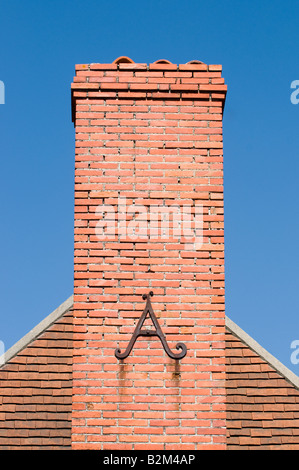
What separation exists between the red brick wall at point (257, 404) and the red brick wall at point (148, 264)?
2.14 m

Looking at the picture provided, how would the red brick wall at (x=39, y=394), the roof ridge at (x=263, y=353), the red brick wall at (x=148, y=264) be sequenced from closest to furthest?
1. the red brick wall at (x=148, y=264)
2. the red brick wall at (x=39, y=394)
3. the roof ridge at (x=263, y=353)

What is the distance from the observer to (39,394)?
7.46m

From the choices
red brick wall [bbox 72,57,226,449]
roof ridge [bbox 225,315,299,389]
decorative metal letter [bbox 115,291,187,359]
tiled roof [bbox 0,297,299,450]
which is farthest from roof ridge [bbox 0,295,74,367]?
decorative metal letter [bbox 115,291,187,359]

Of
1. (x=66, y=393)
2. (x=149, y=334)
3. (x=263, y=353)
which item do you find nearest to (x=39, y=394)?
(x=66, y=393)

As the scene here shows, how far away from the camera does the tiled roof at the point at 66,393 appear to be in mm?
7254

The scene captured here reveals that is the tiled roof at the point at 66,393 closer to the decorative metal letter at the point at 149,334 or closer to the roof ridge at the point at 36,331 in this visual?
the roof ridge at the point at 36,331

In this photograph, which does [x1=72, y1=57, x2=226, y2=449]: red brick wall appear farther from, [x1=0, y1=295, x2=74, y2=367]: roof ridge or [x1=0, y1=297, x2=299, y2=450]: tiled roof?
[x1=0, y1=295, x2=74, y2=367]: roof ridge

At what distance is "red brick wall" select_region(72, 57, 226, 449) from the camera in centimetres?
521

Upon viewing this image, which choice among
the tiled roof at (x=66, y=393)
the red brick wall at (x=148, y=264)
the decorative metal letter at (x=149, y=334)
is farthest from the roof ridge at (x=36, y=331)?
the decorative metal letter at (x=149, y=334)

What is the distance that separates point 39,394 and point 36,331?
2.14 feet

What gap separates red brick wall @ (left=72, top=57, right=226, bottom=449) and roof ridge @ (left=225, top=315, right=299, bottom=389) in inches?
93.5

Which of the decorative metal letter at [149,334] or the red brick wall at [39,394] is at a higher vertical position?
the decorative metal letter at [149,334]

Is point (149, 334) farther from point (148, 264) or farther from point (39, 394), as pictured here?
point (39, 394)

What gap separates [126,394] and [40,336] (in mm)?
2681
